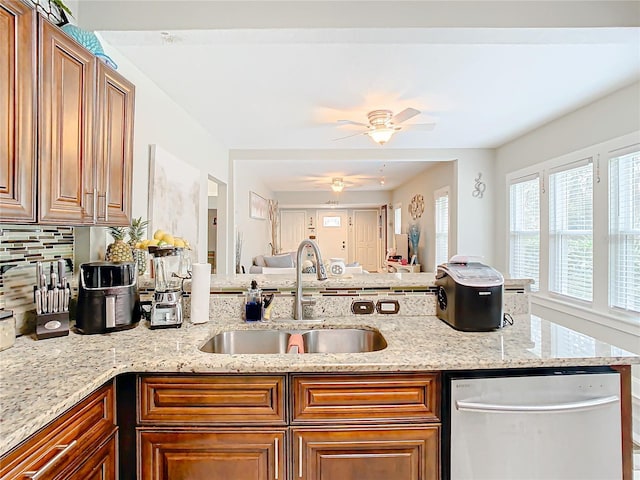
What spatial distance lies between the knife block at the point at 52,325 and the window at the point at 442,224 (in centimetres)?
Result: 542

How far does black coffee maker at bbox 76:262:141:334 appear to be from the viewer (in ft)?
5.21

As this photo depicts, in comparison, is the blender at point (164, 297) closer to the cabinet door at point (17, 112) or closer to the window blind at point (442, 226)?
the cabinet door at point (17, 112)

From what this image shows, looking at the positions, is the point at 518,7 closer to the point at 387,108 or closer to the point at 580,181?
the point at 387,108

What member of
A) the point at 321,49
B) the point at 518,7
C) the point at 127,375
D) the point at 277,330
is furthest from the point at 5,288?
the point at 518,7

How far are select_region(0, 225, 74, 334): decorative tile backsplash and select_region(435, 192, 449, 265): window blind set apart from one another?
542 centimetres

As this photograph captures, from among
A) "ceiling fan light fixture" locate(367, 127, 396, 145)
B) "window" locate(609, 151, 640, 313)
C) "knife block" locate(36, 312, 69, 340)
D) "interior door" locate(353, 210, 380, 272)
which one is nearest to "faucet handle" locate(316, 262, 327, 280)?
"knife block" locate(36, 312, 69, 340)

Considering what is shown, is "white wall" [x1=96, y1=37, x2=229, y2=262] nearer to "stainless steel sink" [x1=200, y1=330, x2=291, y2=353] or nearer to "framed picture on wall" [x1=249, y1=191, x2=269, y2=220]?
"stainless steel sink" [x1=200, y1=330, x2=291, y2=353]

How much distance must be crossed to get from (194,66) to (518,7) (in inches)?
83.1

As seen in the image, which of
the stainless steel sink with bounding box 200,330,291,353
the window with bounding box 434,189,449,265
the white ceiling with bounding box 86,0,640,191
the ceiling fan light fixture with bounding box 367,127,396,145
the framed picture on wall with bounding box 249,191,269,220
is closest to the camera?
the stainless steel sink with bounding box 200,330,291,353

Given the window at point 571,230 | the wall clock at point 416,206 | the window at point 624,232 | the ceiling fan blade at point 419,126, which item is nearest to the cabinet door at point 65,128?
the ceiling fan blade at point 419,126

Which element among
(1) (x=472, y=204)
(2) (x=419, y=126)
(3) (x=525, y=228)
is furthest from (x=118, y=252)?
(1) (x=472, y=204)

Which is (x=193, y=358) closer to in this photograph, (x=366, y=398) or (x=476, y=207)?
(x=366, y=398)

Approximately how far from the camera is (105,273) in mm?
1642

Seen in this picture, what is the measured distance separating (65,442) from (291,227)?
10.2 m
